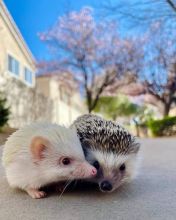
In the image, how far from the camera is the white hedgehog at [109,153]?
2713 millimetres

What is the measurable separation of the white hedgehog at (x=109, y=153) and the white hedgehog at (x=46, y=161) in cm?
14

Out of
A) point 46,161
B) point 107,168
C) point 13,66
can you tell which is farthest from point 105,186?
point 13,66

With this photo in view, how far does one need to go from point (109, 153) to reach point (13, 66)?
67.4 ft

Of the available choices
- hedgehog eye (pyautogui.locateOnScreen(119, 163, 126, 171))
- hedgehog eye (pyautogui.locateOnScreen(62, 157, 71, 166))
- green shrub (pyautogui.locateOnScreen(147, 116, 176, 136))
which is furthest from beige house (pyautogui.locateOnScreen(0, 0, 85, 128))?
hedgehog eye (pyautogui.locateOnScreen(62, 157, 71, 166))

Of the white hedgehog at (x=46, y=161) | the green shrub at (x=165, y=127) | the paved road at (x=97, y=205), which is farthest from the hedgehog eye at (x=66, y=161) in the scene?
the green shrub at (x=165, y=127)

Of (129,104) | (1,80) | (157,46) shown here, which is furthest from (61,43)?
(129,104)

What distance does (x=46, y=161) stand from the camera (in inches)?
104

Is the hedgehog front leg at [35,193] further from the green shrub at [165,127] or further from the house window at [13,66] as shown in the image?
the house window at [13,66]

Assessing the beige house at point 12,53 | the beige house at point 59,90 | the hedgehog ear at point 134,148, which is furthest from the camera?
the beige house at point 59,90

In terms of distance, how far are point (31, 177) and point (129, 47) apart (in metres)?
24.9

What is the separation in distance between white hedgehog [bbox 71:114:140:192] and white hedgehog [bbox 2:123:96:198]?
145 millimetres

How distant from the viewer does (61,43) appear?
27094 millimetres

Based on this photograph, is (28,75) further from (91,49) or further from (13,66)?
(91,49)

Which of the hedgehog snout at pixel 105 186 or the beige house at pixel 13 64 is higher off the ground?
the beige house at pixel 13 64
